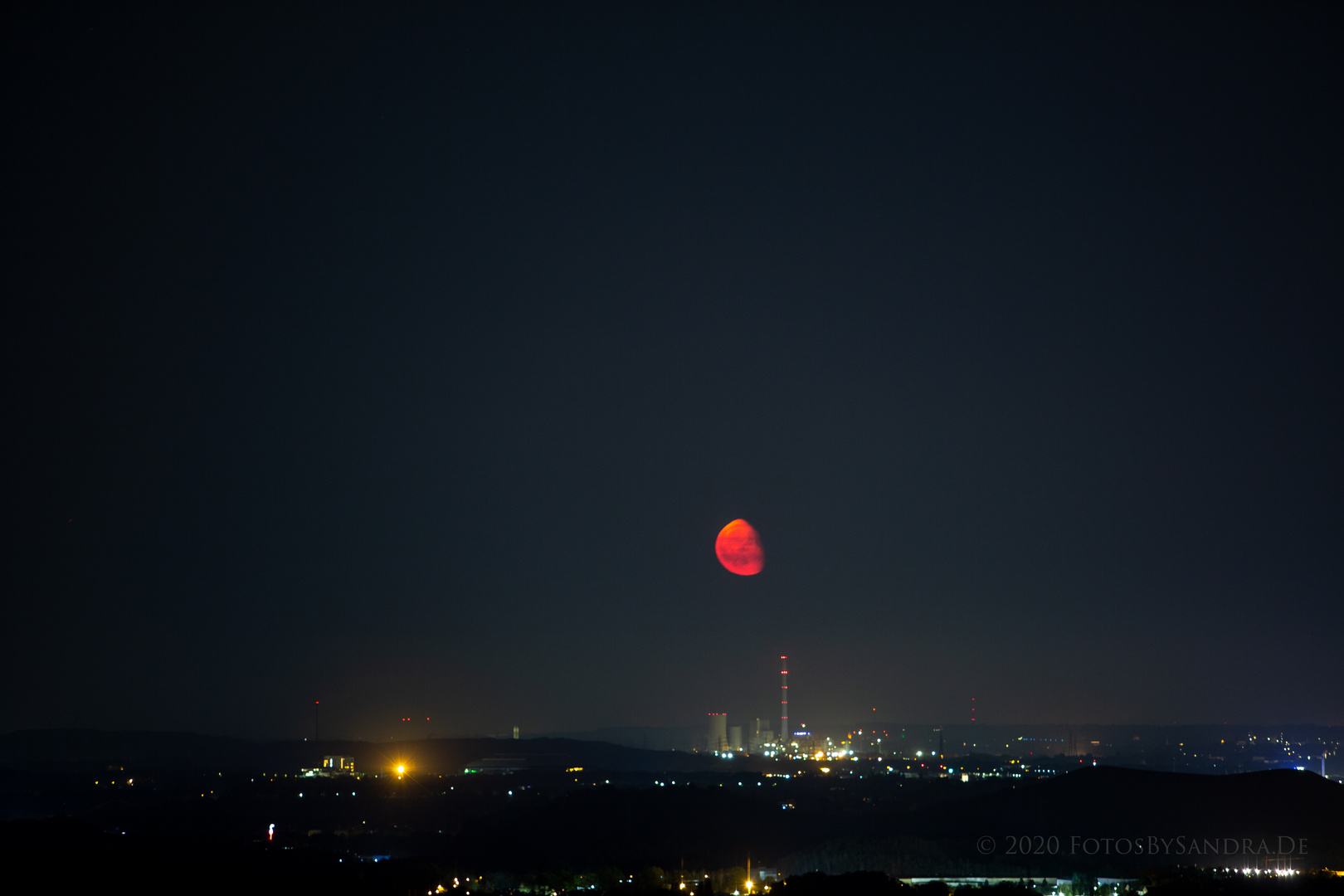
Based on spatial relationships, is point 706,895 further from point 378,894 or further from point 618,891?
point 378,894

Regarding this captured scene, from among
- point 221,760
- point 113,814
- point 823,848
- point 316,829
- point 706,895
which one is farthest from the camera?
point 221,760

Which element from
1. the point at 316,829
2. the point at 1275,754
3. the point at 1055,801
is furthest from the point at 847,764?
the point at 316,829

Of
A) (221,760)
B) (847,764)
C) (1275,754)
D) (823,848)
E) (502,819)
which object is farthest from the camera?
(221,760)

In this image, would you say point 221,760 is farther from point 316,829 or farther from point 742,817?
point 742,817

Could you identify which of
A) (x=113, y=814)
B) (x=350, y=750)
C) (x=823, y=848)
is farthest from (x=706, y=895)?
(x=350, y=750)

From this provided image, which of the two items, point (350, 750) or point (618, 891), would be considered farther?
point (350, 750)

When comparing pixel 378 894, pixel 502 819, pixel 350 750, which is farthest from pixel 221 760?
pixel 378 894

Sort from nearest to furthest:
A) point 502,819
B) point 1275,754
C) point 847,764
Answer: point 502,819 → point 847,764 → point 1275,754

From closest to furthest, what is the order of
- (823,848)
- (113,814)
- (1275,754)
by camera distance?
(823,848) → (113,814) → (1275,754)

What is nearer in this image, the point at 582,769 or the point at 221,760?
the point at 582,769
